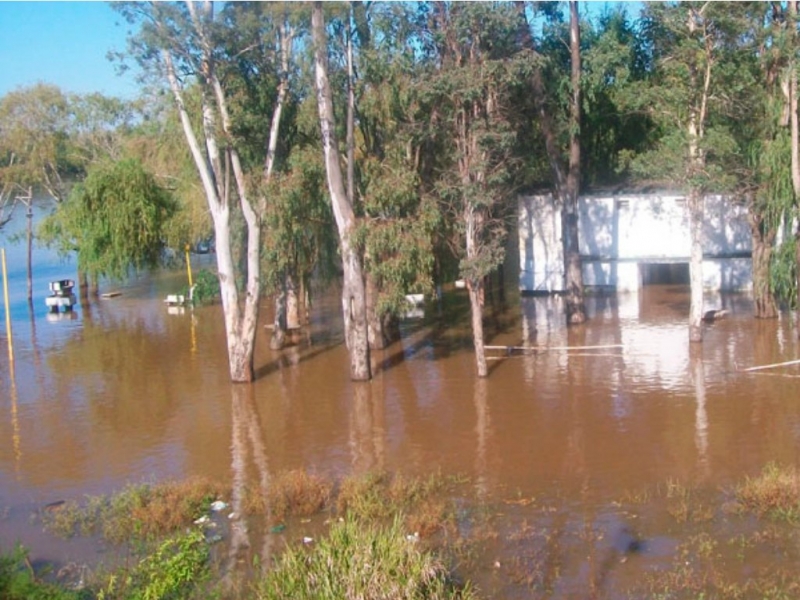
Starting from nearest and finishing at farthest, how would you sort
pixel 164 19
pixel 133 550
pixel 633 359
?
pixel 133 550
pixel 164 19
pixel 633 359

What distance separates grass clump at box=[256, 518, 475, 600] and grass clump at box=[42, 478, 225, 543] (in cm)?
429

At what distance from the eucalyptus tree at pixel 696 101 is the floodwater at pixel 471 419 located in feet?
11.8

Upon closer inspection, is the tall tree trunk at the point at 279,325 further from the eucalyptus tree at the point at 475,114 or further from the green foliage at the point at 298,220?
the eucalyptus tree at the point at 475,114

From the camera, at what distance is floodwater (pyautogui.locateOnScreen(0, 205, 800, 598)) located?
1194 cm

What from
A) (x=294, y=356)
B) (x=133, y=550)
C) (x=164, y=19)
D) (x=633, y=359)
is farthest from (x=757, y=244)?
(x=133, y=550)

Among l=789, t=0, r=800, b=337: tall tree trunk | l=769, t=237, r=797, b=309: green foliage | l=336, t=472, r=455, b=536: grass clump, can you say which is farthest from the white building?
l=336, t=472, r=455, b=536: grass clump

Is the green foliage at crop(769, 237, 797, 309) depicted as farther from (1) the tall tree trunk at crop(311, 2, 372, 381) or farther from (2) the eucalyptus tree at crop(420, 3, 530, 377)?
(1) the tall tree trunk at crop(311, 2, 372, 381)

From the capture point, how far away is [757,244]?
77.6 ft

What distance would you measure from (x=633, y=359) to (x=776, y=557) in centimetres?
1051

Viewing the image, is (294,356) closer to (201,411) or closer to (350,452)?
(201,411)

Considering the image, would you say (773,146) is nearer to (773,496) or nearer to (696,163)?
(696,163)

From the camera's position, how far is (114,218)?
29156 millimetres

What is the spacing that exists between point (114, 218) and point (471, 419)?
16.5 m

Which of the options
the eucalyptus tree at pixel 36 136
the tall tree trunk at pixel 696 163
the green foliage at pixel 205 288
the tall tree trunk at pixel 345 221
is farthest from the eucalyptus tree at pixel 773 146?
the eucalyptus tree at pixel 36 136
